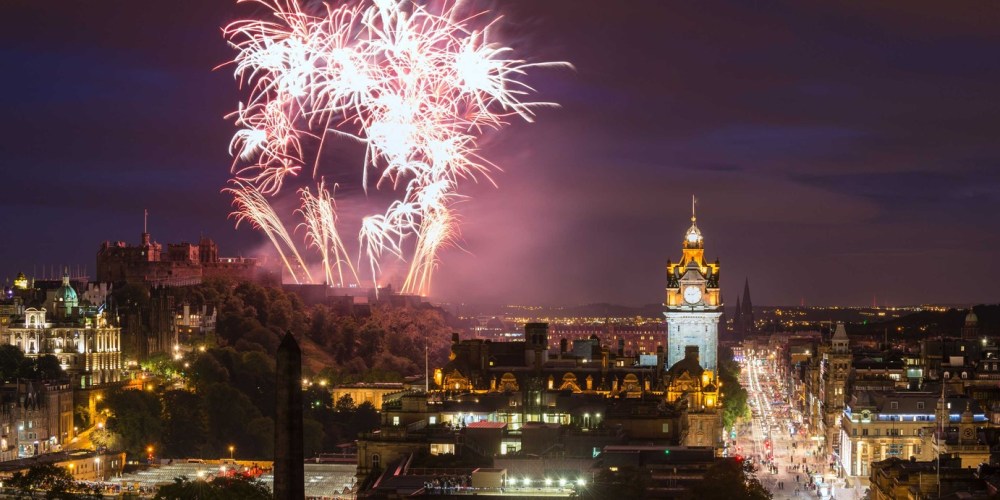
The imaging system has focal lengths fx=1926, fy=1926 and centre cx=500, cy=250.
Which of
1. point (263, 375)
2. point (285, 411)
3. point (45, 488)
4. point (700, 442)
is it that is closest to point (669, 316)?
point (700, 442)

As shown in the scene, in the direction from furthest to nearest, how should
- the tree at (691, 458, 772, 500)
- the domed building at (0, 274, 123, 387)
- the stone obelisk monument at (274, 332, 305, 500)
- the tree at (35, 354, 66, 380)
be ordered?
the domed building at (0, 274, 123, 387) → the tree at (35, 354, 66, 380) → the tree at (691, 458, 772, 500) → the stone obelisk monument at (274, 332, 305, 500)

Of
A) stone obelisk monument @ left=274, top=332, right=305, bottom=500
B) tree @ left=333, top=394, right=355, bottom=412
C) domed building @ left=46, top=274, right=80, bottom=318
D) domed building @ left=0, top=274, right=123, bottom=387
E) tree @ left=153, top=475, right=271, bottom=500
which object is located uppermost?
domed building @ left=46, top=274, right=80, bottom=318

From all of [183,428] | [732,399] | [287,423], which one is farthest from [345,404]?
[287,423]

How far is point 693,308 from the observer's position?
497 ft

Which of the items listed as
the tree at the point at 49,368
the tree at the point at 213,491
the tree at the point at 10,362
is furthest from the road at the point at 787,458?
the tree at the point at 10,362

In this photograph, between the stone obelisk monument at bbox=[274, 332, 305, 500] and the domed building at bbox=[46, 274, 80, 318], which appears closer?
the stone obelisk monument at bbox=[274, 332, 305, 500]

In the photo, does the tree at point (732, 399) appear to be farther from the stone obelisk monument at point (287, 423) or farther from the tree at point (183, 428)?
Answer: the stone obelisk monument at point (287, 423)

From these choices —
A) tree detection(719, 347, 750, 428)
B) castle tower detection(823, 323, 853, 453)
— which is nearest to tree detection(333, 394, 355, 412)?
tree detection(719, 347, 750, 428)

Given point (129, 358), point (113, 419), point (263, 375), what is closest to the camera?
point (113, 419)

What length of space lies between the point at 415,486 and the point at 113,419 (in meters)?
61.8

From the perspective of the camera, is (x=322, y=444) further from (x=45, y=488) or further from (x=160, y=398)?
(x=45, y=488)

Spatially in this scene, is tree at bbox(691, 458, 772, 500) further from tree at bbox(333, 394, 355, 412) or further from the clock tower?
tree at bbox(333, 394, 355, 412)

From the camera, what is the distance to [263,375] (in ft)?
544

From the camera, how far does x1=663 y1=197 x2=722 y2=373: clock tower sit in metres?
150
